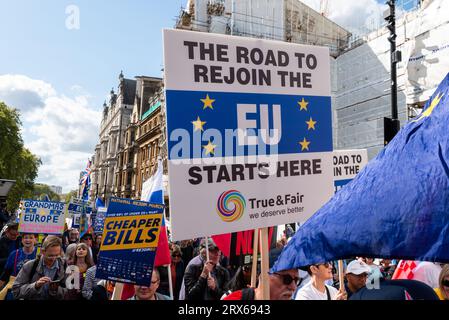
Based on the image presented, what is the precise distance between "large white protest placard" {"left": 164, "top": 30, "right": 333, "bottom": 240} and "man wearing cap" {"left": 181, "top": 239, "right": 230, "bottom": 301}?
3.70ft

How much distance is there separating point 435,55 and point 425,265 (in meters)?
16.5

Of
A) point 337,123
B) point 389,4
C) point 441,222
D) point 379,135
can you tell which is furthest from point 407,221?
point 337,123

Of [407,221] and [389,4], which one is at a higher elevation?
[389,4]

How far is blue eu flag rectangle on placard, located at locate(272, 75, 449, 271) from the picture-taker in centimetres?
126

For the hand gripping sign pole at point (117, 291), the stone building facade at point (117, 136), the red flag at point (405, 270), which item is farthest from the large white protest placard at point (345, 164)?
the stone building facade at point (117, 136)

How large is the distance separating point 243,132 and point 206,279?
1966 millimetres

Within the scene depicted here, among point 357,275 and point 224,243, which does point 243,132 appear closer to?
point 357,275

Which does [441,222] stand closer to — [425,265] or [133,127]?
[425,265]

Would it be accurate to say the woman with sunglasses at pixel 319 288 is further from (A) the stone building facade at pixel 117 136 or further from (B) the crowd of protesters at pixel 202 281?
(A) the stone building facade at pixel 117 136

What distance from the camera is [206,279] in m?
4.00

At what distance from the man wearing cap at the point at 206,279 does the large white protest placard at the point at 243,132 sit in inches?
44.5

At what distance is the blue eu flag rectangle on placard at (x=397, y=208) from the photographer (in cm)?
126

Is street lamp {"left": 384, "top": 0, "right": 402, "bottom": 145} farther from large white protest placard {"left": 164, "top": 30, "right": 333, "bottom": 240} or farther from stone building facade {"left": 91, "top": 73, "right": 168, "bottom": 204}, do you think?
stone building facade {"left": 91, "top": 73, "right": 168, "bottom": 204}

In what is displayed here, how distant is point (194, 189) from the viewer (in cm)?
257
